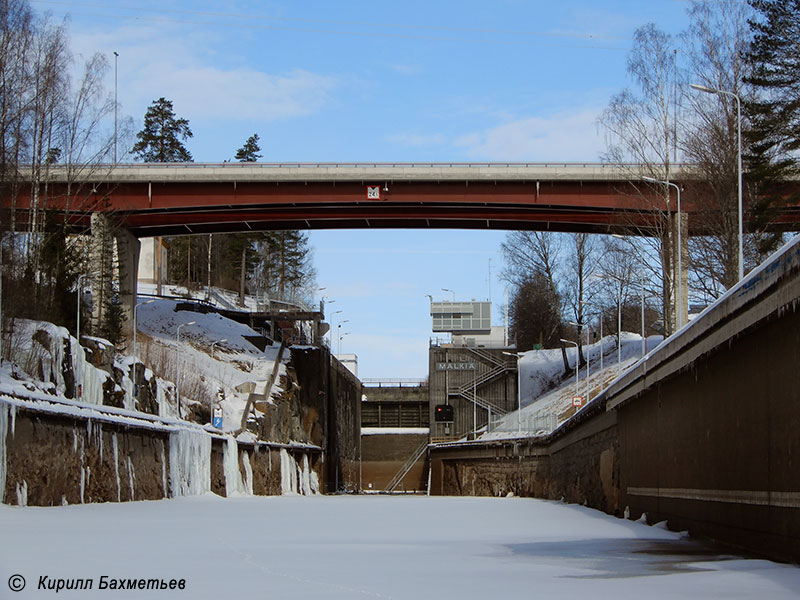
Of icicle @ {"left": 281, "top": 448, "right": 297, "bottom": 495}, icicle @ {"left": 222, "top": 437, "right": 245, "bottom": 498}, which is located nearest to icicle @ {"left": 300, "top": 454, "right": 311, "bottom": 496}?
icicle @ {"left": 281, "top": 448, "right": 297, "bottom": 495}

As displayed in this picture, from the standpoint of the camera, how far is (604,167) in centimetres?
5312

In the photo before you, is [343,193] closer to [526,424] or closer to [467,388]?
[526,424]

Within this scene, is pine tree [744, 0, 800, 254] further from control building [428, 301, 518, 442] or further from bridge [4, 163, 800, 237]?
control building [428, 301, 518, 442]

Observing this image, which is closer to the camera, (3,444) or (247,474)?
(3,444)

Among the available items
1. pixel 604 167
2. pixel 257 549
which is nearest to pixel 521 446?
pixel 604 167

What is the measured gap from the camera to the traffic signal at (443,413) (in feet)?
271

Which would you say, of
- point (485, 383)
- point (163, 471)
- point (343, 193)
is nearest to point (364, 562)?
point (163, 471)

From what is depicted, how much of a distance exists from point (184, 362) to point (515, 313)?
53.2 meters

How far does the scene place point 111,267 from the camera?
5500 cm

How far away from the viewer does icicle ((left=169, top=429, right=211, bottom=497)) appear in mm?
35312

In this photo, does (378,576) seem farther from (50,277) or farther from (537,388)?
(537,388)

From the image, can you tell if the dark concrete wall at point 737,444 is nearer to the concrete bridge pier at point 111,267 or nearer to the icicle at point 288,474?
the concrete bridge pier at point 111,267

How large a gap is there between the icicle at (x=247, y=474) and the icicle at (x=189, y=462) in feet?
26.1

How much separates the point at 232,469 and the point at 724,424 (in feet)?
110
